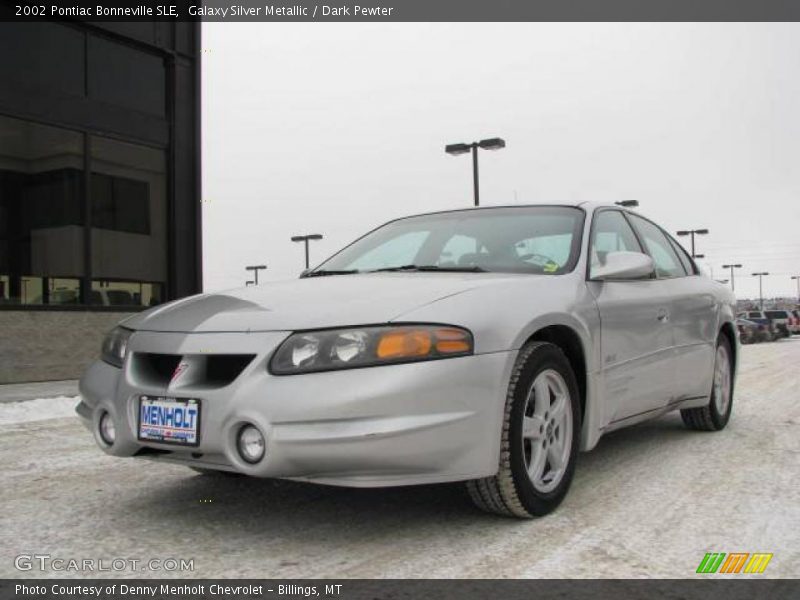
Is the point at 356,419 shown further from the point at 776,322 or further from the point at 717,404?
the point at 776,322

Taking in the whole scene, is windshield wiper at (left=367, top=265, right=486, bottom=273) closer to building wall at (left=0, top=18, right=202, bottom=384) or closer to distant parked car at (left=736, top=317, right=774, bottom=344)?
building wall at (left=0, top=18, right=202, bottom=384)

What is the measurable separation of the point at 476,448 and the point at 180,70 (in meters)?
11.8

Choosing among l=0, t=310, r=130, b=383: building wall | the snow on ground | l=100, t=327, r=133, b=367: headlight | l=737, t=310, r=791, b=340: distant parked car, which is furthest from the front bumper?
l=737, t=310, r=791, b=340: distant parked car

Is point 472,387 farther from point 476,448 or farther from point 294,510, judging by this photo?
point 294,510

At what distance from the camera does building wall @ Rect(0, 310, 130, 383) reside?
10125 mm

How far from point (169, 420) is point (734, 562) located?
2.06 meters

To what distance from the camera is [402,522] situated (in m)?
3.05

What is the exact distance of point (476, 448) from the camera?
2723 millimetres

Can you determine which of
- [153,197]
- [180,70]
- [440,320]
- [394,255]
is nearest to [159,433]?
[440,320]

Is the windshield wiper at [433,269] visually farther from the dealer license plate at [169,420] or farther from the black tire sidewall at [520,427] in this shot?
the dealer license plate at [169,420]

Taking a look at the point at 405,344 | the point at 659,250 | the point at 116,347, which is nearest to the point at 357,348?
the point at 405,344

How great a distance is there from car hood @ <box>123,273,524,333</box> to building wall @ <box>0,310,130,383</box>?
786 centimetres

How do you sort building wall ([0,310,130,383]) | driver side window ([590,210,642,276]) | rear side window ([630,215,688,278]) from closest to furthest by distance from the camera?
driver side window ([590,210,642,276]) < rear side window ([630,215,688,278]) < building wall ([0,310,130,383])

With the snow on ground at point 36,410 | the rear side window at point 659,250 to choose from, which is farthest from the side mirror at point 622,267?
the snow on ground at point 36,410
